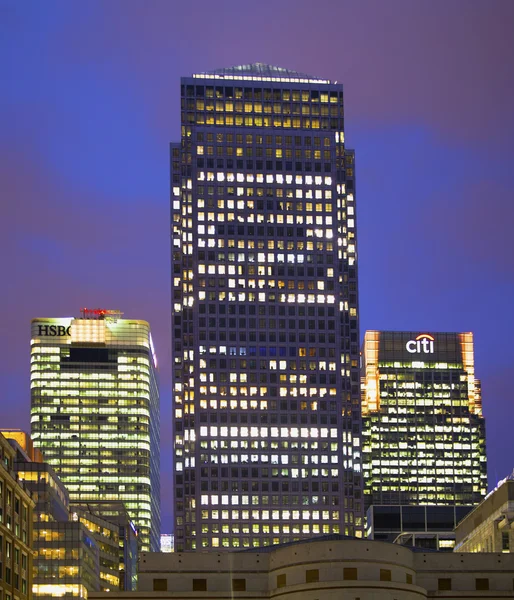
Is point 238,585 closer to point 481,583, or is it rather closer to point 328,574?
point 328,574

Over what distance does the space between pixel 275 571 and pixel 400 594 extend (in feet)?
52.1

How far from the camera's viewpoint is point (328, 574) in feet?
513

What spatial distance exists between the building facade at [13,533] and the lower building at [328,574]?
21461mm

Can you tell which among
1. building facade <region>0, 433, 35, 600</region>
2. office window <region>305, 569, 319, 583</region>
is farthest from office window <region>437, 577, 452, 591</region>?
building facade <region>0, 433, 35, 600</region>

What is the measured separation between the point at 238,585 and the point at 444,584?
85.4 ft

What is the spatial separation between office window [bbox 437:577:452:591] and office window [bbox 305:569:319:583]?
A: 17.9 m

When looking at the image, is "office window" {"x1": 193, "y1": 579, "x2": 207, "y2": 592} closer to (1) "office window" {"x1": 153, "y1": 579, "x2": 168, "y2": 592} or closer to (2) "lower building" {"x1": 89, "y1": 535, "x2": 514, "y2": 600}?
(2) "lower building" {"x1": 89, "y1": 535, "x2": 514, "y2": 600}

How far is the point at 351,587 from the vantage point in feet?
510

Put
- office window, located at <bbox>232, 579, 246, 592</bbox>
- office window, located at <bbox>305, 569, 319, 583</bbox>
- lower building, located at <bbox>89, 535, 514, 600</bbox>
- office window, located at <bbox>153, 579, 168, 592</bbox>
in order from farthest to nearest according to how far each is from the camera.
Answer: office window, located at <bbox>232, 579, 246, 592</bbox>, office window, located at <bbox>153, 579, 168, 592</bbox>, office window, located at <bbox>305, 569, 319, 583</bbox>, lower building, located at <bbox>89, 535, 514, 600</bbox>

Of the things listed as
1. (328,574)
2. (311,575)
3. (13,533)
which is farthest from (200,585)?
(13,533)

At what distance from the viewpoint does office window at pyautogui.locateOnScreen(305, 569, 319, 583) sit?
516 ft

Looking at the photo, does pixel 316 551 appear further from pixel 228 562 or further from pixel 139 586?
pixel 139 586

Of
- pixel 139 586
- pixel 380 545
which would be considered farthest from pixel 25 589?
pixel 380 545

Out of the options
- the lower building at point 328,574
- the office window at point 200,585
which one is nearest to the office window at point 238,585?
the lower building at point 328,574
